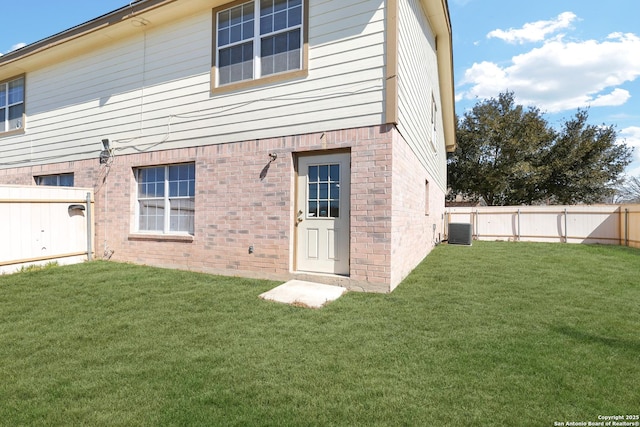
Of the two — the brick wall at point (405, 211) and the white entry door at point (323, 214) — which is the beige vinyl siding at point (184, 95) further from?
the brick wall at point (405, 211)

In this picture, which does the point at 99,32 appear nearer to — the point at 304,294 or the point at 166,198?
the point at 166,198

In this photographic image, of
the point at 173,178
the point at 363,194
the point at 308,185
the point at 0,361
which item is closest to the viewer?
the point at 0,361

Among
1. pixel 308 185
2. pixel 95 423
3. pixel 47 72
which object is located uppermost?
pixel 47 72

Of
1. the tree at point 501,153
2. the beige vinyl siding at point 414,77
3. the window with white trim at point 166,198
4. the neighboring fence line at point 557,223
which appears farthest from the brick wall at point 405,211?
the tree at point 501,153

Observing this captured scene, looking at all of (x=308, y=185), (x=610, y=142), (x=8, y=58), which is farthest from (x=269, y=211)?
(x=610, y=142)

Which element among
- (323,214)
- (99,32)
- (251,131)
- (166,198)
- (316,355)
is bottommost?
(316,355)

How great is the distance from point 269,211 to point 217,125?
2.29 metres

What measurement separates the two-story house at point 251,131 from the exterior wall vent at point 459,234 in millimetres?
5272

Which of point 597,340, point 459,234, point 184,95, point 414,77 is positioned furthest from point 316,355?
point 459,234

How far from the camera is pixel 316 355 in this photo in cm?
335

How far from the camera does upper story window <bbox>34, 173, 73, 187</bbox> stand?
9.56m

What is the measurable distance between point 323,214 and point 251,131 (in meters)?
2.24

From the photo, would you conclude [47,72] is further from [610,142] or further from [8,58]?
[610,142]

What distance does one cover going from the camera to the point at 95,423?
2.29 m
